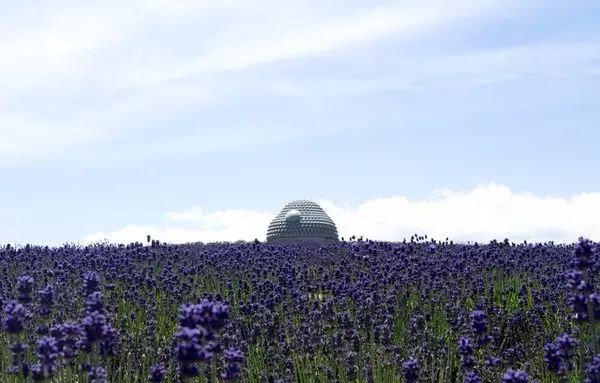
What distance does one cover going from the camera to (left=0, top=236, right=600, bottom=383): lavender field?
4.27 metres

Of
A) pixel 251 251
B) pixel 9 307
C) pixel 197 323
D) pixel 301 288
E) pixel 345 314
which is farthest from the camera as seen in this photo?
pixel 251 251

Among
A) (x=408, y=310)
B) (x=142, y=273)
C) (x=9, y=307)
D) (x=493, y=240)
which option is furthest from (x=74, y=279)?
(x=493, y=240)

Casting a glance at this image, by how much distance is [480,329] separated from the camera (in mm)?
4875

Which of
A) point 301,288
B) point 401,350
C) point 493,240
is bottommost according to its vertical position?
point 401,350

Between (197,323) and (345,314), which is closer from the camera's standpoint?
(197,323)

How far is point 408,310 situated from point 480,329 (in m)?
4.12

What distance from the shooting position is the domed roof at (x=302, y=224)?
32219 mm

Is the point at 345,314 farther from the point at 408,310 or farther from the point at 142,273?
the point at 142,273

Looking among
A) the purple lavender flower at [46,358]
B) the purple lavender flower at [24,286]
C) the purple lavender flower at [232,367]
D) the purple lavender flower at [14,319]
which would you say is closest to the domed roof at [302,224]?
the purple lavender flower at [24,286]

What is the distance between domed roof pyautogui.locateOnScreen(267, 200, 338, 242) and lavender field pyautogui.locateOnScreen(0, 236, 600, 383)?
18.3 meters

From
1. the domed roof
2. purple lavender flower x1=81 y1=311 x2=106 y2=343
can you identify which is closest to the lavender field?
purple lavender flower x1=81 y1=311 x2=106 y2=343

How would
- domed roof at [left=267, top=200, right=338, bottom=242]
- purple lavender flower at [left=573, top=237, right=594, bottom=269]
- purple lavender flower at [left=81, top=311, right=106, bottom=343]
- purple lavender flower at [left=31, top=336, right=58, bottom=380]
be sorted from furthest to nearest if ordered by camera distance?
1. domed roof at [left=267, top=200, right=338, bottom=242]
2. purple lavender flower at [left=573, top=237, right=594, bottom=269]
3. purple lavender flower at [left=31, top=336, right=58, bottom=380]
4. purple lavender flower at [left=81, top=311, right=106, bottom=343]

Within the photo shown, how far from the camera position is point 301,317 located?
8.24m

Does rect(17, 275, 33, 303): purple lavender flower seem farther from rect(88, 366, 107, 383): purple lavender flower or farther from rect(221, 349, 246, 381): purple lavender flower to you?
rect(221, 349, 246, 381): purple lavender flower
